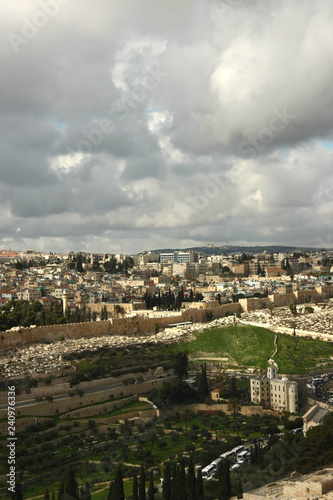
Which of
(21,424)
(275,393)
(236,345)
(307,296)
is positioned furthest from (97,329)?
(307,296)

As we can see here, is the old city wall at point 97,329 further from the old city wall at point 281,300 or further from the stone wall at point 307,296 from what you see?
the stone wall at point 307,296

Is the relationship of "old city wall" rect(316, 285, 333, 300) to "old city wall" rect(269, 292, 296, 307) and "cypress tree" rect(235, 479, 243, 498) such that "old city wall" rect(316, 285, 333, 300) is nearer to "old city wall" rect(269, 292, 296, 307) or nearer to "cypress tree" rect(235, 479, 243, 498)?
"old city wall" rect(269, 292, 296, 307)

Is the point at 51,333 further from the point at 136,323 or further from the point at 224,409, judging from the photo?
the point at 224,409

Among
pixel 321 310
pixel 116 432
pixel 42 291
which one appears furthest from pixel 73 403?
pixel 42 291

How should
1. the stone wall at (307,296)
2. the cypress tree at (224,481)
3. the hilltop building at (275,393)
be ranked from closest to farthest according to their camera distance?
the cypress tree at (224,481), the hilltop building at (275,393), the stone wall at (307,296)

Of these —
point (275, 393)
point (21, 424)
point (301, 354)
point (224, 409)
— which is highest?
point (301, 354)

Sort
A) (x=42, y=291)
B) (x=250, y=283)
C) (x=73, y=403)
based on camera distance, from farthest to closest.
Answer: (x=250, y=283) → (x=42, y=291) → (x=73, y=403)

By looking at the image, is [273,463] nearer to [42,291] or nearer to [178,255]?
[42,291]

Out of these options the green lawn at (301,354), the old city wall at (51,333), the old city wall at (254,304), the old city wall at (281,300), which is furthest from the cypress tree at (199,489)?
the old city wall at (281,300)
